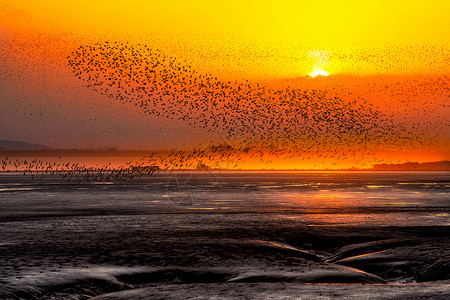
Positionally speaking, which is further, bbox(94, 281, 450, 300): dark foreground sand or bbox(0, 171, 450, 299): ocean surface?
bbox(0, 171, 450, 299): ocean surface

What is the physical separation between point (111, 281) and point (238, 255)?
488 cm

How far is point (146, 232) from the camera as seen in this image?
2448 centimetres

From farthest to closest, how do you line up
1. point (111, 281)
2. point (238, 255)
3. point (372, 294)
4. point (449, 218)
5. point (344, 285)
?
point (449, 218) → point (238, 255) → point (111, 281) → point (344, 285) → point (372, 294)

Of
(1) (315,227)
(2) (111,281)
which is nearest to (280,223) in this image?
(1) (315,227)

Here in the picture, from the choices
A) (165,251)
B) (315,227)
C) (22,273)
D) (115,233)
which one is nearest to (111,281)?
(22,273)

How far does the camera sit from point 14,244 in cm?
2006

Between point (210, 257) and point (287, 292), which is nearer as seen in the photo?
point (287, 292)

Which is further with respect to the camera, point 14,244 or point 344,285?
point 14,244

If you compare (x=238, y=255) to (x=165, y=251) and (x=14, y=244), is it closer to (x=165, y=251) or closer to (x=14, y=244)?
(x=165, y=251)

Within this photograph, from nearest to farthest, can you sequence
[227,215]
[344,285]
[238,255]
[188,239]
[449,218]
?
1. [344,285]
2. [238,255]
3. [188,239]
4. [449,218]
5. [227,215]

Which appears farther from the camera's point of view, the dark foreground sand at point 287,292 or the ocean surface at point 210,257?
the ocean surface at point 210,257

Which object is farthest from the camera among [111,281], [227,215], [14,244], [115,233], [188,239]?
[227,215]

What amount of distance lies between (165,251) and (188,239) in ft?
10.9

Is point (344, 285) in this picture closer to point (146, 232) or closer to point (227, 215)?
point (146, 232)
